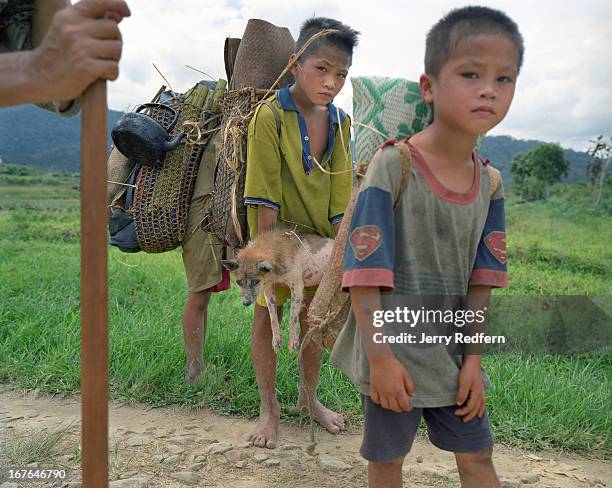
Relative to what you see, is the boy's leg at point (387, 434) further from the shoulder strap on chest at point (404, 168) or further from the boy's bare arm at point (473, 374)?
the shoulder strap on chest at point (404, 168)

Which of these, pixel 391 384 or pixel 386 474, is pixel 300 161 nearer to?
pixel 391 384

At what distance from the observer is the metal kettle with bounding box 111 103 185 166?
311cm

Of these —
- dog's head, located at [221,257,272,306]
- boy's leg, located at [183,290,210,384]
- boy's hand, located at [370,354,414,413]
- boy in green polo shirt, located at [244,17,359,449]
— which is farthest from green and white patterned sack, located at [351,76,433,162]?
boy's leg, located at [183,290,210,384]

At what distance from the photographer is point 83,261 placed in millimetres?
1516

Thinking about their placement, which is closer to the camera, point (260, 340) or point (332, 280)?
point (332, 280)

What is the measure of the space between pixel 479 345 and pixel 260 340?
4.47ft

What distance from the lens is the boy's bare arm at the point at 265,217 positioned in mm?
2756

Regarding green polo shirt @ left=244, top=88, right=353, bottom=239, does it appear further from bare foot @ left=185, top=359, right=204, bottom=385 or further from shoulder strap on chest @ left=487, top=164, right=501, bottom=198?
bare foot @ left=185, top=359, right=204, bottom=385

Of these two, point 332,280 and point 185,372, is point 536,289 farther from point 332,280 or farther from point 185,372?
point 332,280

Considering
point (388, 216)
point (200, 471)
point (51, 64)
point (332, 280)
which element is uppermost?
point (51, 64)

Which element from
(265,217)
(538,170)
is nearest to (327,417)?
(265,217)

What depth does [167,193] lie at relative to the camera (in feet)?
10.8

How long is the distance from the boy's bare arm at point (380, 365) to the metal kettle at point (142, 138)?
71.6 inches

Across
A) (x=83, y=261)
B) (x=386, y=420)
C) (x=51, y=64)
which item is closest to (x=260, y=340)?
(x=386, y=420)
